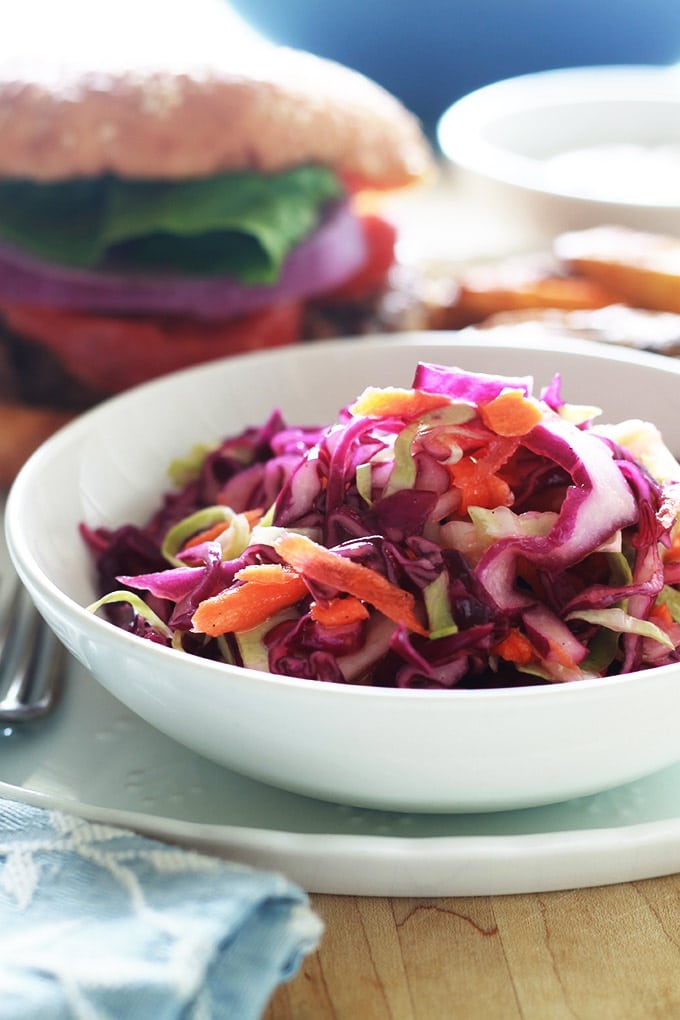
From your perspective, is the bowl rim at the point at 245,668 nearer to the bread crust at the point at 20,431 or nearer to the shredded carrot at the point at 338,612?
the shredded carrot at the point at 338,612

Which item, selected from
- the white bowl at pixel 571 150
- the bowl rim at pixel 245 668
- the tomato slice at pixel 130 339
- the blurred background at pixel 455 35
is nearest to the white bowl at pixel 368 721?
the bowl rim at pixel 245 668

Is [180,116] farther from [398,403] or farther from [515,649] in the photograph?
[515,649]

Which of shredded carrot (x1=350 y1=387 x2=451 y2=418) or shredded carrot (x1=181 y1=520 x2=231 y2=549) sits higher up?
shredded carrot (x1=350 y1=387 x2=451 y2=418)

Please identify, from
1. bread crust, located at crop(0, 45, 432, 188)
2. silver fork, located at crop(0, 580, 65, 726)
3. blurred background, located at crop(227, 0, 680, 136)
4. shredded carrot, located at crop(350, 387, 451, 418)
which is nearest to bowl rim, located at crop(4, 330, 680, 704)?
silver fork, located at crop(0, 580, 65, 726)

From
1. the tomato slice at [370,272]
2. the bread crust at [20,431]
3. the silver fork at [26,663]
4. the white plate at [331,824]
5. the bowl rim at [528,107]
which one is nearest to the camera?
the white plate at [331,824]

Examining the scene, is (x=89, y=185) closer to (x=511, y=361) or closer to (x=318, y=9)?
(x=511, y=361)

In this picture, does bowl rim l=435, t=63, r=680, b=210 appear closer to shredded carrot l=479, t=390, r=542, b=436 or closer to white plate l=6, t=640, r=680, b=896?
shredded carrot l=479, t=390, r=542, b=436
